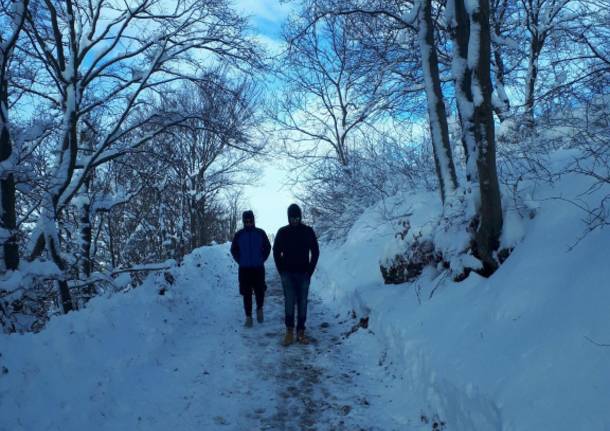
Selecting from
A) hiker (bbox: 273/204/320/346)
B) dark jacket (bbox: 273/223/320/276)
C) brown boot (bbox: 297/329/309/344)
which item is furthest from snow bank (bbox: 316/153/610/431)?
dark jacket (bbox: 273/223/320/276)

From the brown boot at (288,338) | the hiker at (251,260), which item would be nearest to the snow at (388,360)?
the brown boot at (288,338)

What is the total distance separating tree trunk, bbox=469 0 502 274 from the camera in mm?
5051

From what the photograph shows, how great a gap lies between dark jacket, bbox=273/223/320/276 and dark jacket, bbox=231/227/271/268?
99 cm

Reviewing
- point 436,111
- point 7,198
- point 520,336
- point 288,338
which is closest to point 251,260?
point 288,338

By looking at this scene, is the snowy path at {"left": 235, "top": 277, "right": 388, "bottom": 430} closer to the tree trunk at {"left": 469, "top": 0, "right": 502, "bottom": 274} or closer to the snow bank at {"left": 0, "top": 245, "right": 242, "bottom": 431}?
the snow bank at {"left": 0, "top": 245, "right": 242, "bottom": 431}

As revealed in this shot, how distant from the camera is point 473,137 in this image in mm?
5379

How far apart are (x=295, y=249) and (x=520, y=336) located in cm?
379

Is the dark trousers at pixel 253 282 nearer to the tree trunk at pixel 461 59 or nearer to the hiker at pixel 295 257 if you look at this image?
the hiker at pixel 295 257

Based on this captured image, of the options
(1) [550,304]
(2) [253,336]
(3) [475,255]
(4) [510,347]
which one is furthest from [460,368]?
(2) [253,336]

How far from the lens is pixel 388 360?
529 cm

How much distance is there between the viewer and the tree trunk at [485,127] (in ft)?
16.6

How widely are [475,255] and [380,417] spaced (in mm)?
2503

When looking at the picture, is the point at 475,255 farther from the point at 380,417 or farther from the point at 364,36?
the point at 364,36

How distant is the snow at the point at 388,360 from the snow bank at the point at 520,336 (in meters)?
0.01
